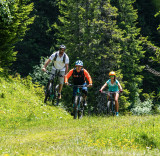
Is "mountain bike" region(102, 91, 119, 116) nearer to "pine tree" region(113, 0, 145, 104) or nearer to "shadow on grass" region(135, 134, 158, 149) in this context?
"shadow on grass" region(135, 134, 158, 149)

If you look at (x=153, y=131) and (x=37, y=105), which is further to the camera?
(x=37, y=105)

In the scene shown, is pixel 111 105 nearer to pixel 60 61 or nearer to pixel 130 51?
pixel 60 61

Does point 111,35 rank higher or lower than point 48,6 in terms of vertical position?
lower

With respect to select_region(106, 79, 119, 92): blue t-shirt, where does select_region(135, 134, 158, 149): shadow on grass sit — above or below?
below

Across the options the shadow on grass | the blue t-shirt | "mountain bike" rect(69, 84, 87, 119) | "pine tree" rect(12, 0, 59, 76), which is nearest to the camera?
the shadow on grass

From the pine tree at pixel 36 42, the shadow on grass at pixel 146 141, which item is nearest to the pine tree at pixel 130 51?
the pine tree at pixel 36 42

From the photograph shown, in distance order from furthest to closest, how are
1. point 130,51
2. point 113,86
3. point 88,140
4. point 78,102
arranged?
point 130,51, point 113,86, point 78,102, point 88,140

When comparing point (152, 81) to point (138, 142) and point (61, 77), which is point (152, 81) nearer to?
point (61, 77)

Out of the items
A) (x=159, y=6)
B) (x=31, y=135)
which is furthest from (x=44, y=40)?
(x=31, y=135)

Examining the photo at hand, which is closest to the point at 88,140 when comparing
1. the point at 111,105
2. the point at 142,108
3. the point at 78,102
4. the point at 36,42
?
the point at 78,102

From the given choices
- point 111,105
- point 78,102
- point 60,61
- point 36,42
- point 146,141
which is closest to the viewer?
point 146,141

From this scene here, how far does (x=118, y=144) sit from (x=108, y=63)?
25.2m

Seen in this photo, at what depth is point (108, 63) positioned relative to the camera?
3253 cm

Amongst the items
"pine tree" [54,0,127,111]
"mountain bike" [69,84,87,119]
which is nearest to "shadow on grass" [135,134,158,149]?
"mountain bike" [69,84,87,119]
